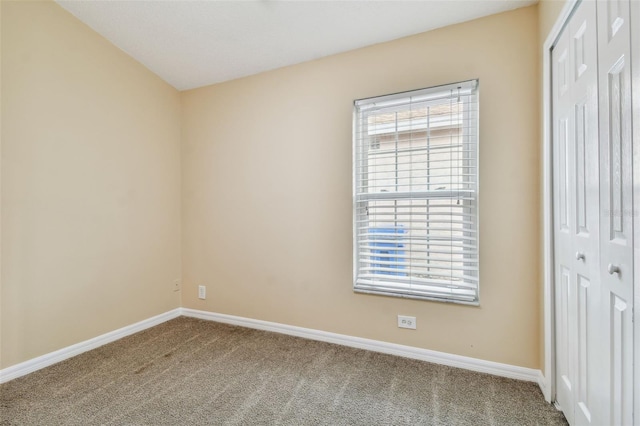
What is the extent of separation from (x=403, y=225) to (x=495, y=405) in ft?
4.12

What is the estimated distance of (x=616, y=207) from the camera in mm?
1122

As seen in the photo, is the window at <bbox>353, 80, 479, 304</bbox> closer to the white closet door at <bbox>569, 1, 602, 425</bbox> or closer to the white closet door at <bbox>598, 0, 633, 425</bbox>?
the white closet door at <bbox>569, 1, 602, 425</bbox>

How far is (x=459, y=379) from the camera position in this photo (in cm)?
203

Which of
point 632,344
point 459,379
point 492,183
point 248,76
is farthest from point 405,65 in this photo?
point 459,379

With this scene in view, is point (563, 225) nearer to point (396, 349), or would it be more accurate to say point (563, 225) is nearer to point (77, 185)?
point (396, 349)

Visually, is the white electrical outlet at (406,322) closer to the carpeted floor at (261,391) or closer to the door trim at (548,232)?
the carpeted floor at (261,391)

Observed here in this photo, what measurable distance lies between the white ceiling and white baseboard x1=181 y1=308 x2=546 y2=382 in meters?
2.42

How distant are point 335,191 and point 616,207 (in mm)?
1774

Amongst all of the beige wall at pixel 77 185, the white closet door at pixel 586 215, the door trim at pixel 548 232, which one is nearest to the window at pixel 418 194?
the door trim at pixel 548 232

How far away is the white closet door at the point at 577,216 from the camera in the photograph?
129cm

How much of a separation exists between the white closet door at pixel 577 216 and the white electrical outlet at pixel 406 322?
0.87m

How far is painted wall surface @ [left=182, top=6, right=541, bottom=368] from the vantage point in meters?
2.03

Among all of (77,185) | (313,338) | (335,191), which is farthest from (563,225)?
(77,185)

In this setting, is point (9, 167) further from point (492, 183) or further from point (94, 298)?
point (492, 183)
